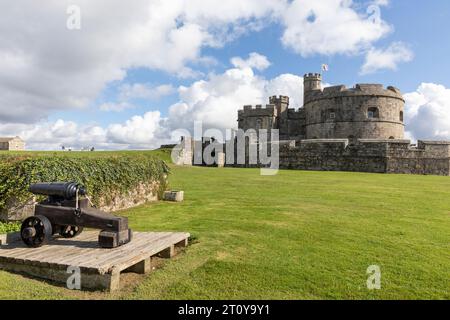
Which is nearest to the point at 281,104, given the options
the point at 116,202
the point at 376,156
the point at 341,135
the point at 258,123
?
the point at 258,123

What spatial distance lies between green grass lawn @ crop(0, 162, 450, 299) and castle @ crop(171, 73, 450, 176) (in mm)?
15875

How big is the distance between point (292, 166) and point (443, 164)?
11.0 metres

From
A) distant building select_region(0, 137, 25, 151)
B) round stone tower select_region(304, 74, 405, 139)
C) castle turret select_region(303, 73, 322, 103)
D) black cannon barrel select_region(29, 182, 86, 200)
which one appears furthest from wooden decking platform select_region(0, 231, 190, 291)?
distant building select_region(0, 137, 25, 151)

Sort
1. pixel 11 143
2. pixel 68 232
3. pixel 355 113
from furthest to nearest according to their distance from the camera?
pixel 11 143
pixel 355 113
pixel 68 232

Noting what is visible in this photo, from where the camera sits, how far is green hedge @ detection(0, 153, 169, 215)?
7.34 meters

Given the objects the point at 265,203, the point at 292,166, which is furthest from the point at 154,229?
the point at 292,166

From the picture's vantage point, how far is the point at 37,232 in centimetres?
511

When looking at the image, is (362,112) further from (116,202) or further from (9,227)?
(9,227)

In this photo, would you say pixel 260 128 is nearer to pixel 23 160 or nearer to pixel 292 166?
pixel 292 166

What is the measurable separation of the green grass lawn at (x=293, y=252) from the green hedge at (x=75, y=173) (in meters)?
1.02

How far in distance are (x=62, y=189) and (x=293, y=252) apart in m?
3.84

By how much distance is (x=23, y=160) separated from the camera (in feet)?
24.6
